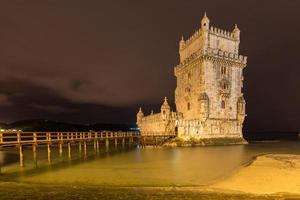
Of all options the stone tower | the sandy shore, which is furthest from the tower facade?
the sandy shore

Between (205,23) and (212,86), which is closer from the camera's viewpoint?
(205,23)

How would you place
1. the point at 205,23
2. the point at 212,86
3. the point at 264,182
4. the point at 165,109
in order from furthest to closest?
the point at 165,109
the point at 212,86
the point at 205,23
the point at 264,182

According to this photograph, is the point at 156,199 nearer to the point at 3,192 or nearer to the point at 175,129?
the point at 3,192

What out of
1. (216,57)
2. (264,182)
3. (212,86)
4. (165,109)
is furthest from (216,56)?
(264,182)

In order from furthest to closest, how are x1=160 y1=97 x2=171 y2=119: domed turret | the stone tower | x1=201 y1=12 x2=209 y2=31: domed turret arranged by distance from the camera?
x1=160 y1=97 x2=171 y2=119: domed turret
x1=201 y1=12 x2=209 y2=31: domed turret
the stone tower

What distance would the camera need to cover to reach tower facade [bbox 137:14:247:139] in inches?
1649

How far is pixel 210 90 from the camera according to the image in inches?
1689

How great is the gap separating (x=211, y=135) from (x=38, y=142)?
3053cm

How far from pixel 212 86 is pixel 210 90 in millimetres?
909

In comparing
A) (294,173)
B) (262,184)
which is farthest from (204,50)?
(262,184)

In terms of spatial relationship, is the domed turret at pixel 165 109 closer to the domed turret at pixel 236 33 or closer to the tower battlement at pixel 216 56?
the tower battlement at pixel 216 56

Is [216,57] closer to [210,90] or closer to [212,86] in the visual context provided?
[212,86]

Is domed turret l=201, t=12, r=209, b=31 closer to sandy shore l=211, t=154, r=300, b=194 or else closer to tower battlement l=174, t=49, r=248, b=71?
tower battlement l=174, t=49, r=248, b=71

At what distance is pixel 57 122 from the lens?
16562 centimetres
